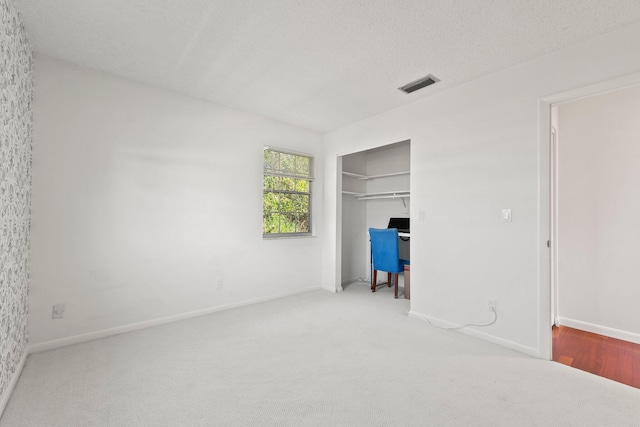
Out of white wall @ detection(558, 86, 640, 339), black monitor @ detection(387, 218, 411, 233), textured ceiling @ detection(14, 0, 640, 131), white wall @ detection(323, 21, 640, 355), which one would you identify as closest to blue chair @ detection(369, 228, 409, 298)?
black monitor @ detection(387, 218, 411, 233)

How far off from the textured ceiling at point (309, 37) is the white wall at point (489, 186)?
0.65 feet

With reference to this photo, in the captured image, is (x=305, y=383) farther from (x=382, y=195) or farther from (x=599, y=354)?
(x=382, y=195)

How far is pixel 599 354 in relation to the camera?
92.2 inches

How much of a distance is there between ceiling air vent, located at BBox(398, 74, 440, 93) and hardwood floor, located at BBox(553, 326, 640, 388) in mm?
2670

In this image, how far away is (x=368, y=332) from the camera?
8.96 ft

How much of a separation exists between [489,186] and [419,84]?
1228 millimetres

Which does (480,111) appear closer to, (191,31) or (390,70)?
(390,70)

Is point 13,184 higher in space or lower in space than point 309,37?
lower

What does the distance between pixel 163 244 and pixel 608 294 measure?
4.55m

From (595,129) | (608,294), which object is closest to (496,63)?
(595,129)

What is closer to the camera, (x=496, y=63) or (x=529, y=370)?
(x=529, y=370)

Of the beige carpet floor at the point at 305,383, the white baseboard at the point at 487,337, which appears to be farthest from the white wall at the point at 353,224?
the beige carpet floor at the point at 305,383

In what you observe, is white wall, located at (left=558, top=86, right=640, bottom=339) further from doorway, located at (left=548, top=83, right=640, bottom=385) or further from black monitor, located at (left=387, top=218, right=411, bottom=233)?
black monitor, located at (left=387, top=218, right=411, bottom=233)

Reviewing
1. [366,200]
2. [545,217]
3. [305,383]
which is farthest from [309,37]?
[366,200]
